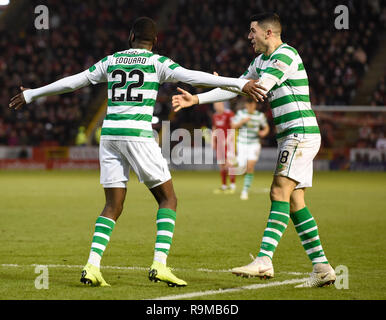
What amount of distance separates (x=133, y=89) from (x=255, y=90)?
3.41 feet

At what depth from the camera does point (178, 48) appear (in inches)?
1359

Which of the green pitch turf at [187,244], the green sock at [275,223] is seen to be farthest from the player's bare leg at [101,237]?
the green sock at [275,223]

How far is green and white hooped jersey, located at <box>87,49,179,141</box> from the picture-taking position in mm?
6301

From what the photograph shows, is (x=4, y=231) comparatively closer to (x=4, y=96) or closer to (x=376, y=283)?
(x=376, y=283)

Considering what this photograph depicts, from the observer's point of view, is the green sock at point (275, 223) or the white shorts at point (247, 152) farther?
the white shorts at point (247, 152)

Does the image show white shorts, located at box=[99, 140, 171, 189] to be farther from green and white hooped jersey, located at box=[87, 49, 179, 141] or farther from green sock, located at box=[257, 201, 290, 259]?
green sock, located at box=[257, 201, 290, 259]

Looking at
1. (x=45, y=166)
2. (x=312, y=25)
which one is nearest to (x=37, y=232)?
(x=45, y=166)

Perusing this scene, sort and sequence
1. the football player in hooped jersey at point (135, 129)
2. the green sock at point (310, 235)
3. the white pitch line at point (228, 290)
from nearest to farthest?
the white pitch line at point (228, 290), the football player in hooped jersey at point (135, 129), the green sock at point (310, 235)

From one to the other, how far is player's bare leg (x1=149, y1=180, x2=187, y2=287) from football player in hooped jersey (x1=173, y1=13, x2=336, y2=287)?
723 mm

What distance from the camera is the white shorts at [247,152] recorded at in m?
17.5

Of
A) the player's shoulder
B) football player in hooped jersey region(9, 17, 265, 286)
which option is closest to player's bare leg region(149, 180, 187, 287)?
football player in hooped jersey region(9, 17, 265, 286)

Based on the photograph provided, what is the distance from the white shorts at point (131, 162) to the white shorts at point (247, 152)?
11.0 meters

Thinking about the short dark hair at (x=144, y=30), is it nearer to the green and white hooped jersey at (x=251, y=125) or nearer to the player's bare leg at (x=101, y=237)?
the player's bare leg at (x=101, y=237)

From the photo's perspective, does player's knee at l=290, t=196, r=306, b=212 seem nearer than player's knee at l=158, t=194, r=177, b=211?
No
